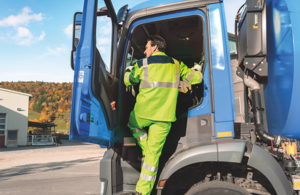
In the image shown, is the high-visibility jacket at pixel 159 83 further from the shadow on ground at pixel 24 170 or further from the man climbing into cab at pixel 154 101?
the shadow on ground at pixel 24 170

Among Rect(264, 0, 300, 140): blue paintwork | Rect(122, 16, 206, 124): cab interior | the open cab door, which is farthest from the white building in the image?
Rect(264, 0, 300, 140): blue paintwork

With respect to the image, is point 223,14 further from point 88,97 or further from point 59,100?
point 59,100

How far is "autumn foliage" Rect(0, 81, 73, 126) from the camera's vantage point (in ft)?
210

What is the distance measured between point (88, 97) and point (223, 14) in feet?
5.43

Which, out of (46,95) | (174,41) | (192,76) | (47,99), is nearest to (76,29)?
(192,76)

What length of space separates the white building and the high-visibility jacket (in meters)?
24.0

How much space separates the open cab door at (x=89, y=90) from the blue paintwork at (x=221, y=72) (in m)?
1.19

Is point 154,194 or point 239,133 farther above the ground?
point 239,133

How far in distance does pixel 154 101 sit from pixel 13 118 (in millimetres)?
24536

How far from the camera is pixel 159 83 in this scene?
2.43 meters

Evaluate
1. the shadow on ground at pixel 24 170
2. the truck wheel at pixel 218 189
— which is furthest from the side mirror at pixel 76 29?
the shadow on ground at pixel 24 170

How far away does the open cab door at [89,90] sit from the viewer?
2197 mm

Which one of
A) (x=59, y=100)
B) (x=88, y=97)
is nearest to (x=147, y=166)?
(x=88, y=97)

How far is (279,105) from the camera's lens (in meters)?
2.30
